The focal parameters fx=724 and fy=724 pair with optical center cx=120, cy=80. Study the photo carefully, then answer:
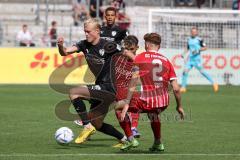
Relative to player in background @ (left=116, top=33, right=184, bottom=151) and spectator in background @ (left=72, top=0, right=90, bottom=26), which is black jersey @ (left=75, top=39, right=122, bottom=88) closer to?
player in background @ (left=116, top=33, right=184, bottom=151)

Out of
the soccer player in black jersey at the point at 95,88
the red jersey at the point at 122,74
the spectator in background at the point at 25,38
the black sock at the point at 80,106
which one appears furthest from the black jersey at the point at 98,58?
the spectator in background at the point at 25,38

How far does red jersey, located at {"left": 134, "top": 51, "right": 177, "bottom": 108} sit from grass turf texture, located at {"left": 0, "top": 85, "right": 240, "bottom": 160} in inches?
33.6

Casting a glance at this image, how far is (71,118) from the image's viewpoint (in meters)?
16.4

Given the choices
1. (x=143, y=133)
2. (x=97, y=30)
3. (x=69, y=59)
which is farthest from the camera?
(x=69, y=59)

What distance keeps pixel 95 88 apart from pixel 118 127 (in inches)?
127

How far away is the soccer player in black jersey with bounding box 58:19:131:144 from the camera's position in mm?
11961

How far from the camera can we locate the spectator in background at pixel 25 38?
102 ft

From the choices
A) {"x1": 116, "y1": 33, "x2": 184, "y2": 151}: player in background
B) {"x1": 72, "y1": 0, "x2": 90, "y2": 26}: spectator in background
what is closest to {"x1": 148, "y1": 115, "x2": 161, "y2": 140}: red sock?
{"x1": 116, "y1": 33, "x2": 184, "y2": 151}: player in background

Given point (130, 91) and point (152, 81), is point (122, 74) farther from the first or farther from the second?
point (130, 91)

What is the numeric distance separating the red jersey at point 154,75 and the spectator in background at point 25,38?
20.6 metres

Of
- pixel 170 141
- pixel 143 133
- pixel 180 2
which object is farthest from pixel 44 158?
pixel 180 2

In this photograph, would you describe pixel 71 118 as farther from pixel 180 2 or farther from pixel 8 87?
pixel 180 2

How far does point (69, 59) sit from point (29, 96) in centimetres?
598

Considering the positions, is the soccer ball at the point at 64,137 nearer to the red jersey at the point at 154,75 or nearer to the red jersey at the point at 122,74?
the red jersey at the point at 122,74
